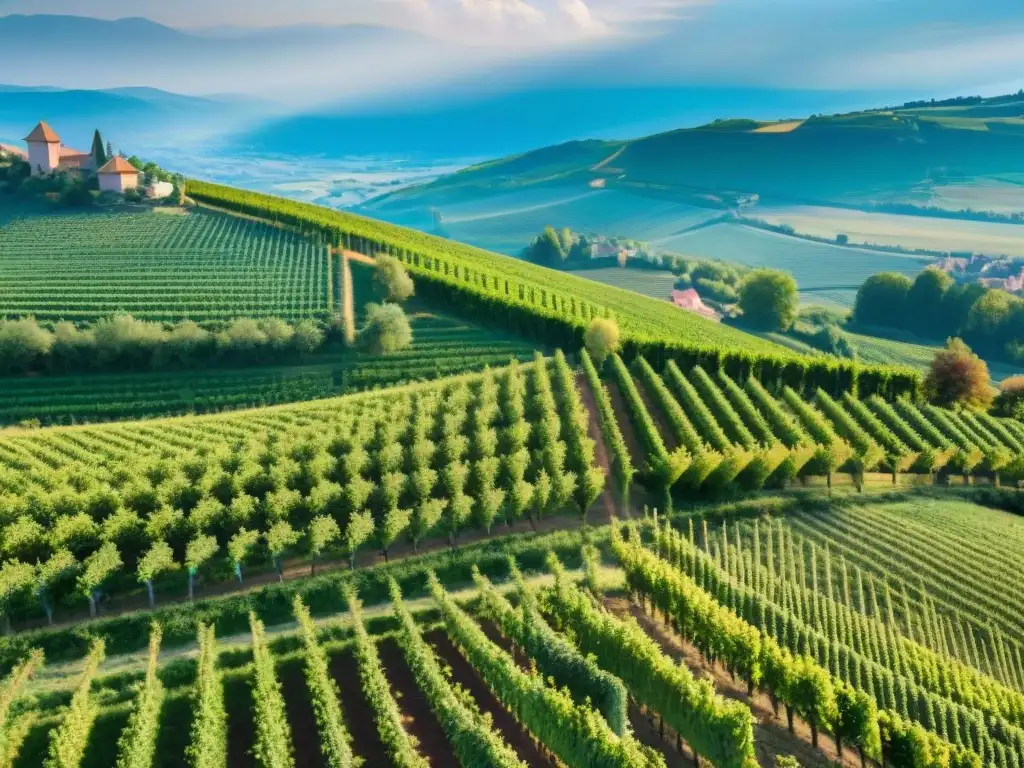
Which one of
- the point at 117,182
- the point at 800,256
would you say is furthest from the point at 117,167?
the point at 800,256

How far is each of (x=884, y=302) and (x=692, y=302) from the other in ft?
96.9

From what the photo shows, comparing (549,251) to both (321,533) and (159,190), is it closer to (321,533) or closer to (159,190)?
(159,190)

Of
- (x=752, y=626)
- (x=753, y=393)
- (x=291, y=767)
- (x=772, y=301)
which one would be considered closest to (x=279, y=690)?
(x=291, y=767)

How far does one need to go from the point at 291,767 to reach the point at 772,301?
8786 cm

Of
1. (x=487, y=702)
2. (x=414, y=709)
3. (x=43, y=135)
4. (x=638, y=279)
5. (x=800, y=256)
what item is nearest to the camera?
(x=414, y=709)

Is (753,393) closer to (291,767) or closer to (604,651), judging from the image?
(604,651)

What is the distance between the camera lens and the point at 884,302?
111 metres

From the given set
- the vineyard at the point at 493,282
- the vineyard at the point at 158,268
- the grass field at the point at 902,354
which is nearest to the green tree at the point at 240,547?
the vineyard at the point at 158,268

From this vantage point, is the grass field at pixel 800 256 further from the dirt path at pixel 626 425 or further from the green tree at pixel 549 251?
the dirt path at pixel 626 425

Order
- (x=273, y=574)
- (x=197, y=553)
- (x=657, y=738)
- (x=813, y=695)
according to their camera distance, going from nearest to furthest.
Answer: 1. (x=813, y=695)
2. (x=657, y=738)
3. (x=197, y=553)
4. (x=273, y=574)

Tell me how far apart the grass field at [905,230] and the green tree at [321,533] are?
163489 mm

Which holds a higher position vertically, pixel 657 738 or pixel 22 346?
pixel 22 346

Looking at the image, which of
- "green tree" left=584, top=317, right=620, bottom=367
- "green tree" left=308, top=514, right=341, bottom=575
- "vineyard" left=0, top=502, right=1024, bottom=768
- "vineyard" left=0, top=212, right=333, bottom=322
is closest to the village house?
"vineyard" left=0, top=212, right=333, bottom=322

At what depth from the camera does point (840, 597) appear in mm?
32188
